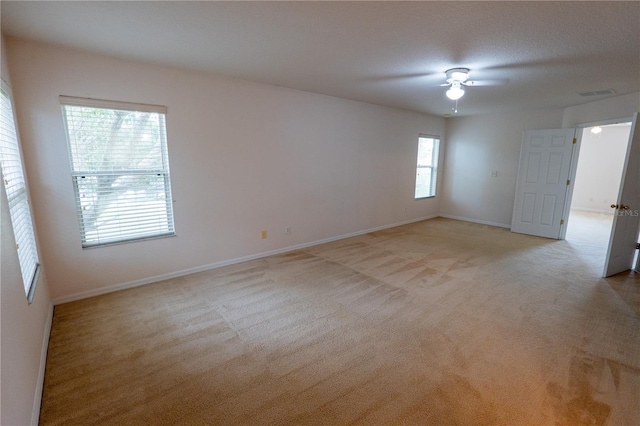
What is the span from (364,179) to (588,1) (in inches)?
149

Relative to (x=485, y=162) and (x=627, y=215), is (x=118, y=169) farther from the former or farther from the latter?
(x=485, y=162)

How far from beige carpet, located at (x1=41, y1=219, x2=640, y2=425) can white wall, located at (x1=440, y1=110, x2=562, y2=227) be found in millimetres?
2748

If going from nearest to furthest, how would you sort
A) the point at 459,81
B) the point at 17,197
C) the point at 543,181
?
the point at 17,197 → the point at 459,81 → the point at 543,181

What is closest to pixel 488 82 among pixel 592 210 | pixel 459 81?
pixel 459 81

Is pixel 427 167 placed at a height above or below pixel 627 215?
above

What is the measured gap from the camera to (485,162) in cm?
636

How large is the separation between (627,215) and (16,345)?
5.77m

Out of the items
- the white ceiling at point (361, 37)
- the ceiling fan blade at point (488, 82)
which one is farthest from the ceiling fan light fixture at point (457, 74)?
the ceiling fan blade at point (488, 82)

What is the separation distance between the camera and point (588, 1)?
1.73 meters

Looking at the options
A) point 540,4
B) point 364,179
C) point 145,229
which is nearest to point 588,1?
point 540,4

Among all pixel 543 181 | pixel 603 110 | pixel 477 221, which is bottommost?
pixel 477 221

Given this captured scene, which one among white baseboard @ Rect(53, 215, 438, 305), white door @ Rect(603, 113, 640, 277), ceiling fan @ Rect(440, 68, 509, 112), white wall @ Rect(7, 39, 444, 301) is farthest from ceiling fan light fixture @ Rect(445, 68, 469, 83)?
white baseboard @ Rect(53, 215, 438, 305)

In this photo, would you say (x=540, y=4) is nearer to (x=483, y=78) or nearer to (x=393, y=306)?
(x=483, y=78)

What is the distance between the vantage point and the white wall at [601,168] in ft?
24.1
